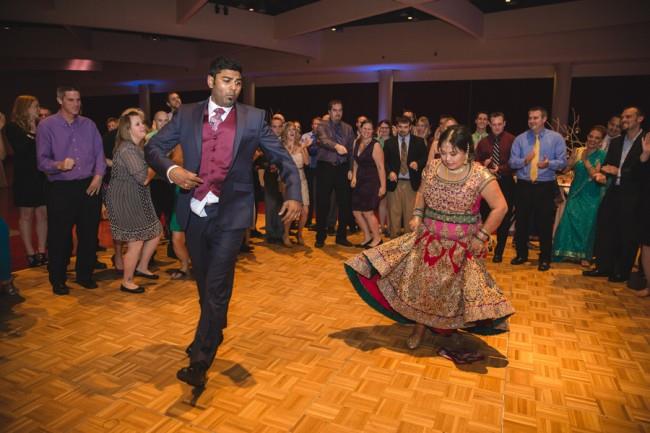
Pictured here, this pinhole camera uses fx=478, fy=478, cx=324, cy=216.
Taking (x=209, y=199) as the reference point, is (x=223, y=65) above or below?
above

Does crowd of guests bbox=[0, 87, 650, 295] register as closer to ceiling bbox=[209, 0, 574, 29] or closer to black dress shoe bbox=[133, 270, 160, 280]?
black dress shoe bbox=[133, 270, 160, 280]

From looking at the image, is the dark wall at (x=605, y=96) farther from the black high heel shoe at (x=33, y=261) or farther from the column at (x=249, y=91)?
the black high heel shoe at (x=33, y=261)

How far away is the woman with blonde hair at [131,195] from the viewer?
12.2ft

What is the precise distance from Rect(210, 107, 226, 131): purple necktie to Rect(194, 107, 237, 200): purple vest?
0.05 feet

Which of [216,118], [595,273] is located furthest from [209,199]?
[595,273]

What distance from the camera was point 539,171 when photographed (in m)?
4.87

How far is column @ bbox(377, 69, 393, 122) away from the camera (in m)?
12.5

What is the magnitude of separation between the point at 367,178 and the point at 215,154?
3.38 meters

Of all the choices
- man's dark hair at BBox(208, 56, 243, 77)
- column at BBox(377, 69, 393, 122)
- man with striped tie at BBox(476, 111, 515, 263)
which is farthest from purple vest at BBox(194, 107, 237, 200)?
column at BBox(377, 69, 393, 122)

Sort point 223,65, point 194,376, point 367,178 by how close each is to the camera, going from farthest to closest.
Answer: point 367,178 < point 194,376 < point 223,65

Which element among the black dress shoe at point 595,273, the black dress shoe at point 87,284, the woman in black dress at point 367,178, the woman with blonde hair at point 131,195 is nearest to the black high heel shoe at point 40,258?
the black dress shoe at point 87,284

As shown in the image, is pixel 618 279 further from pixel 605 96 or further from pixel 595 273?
pixel 605 96

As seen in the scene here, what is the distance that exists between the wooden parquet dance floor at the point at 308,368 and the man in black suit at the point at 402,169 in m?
2.11

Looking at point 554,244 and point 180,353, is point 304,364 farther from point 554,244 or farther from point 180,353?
point 554,244
